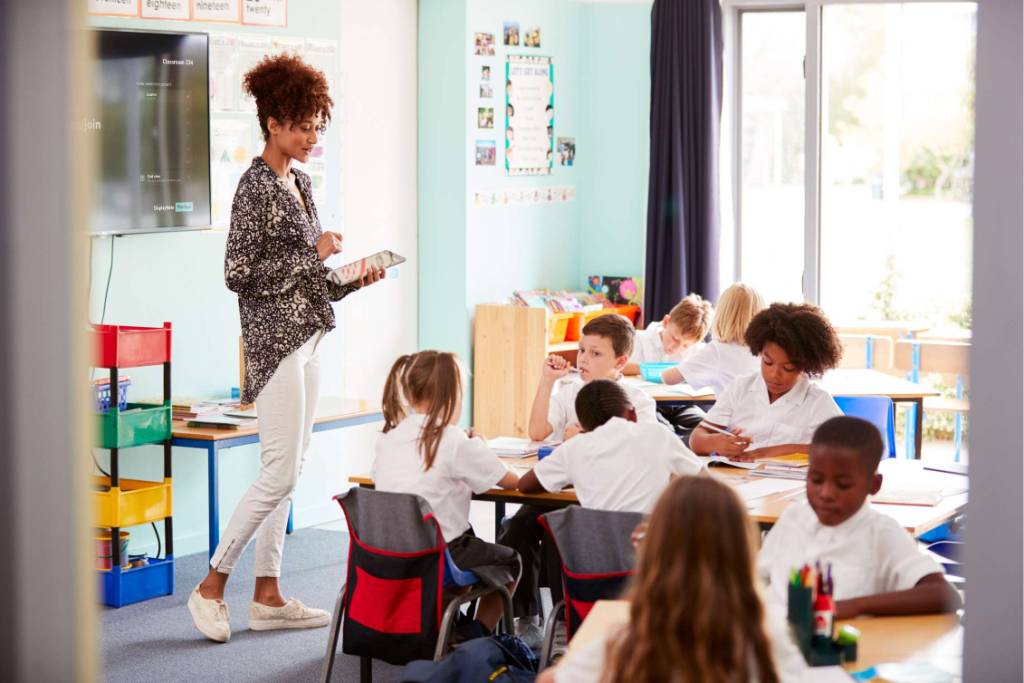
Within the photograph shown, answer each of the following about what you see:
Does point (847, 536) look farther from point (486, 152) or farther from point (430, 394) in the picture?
point (486, 152)

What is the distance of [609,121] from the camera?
7.76m

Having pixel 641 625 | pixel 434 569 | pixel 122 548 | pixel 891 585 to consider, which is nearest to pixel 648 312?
pixel 122 548

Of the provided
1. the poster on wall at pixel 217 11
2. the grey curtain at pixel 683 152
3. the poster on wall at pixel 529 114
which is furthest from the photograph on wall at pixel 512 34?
the poster on wall at pixel 217 11

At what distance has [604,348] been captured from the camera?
Result: 4352 mm

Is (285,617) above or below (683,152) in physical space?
below

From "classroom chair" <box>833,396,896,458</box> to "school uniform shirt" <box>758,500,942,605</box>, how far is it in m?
2.09

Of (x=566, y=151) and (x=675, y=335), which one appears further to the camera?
(x=566, y=151)

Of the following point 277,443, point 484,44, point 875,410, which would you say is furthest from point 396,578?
point 484,44

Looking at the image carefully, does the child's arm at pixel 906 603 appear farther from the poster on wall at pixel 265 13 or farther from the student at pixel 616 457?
the poster on wall at pixel 265 13

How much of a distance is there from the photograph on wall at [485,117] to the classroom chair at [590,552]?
162 inches

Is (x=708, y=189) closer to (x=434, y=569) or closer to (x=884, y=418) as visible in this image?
(x=884, y=418)

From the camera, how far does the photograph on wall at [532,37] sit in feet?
23.7

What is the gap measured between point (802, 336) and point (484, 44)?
134 inches

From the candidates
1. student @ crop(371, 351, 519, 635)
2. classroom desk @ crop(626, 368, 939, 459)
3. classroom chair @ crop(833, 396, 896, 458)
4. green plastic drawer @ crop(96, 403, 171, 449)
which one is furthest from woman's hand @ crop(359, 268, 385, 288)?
classroom chair @ crop(833, 396, 896, 458)
